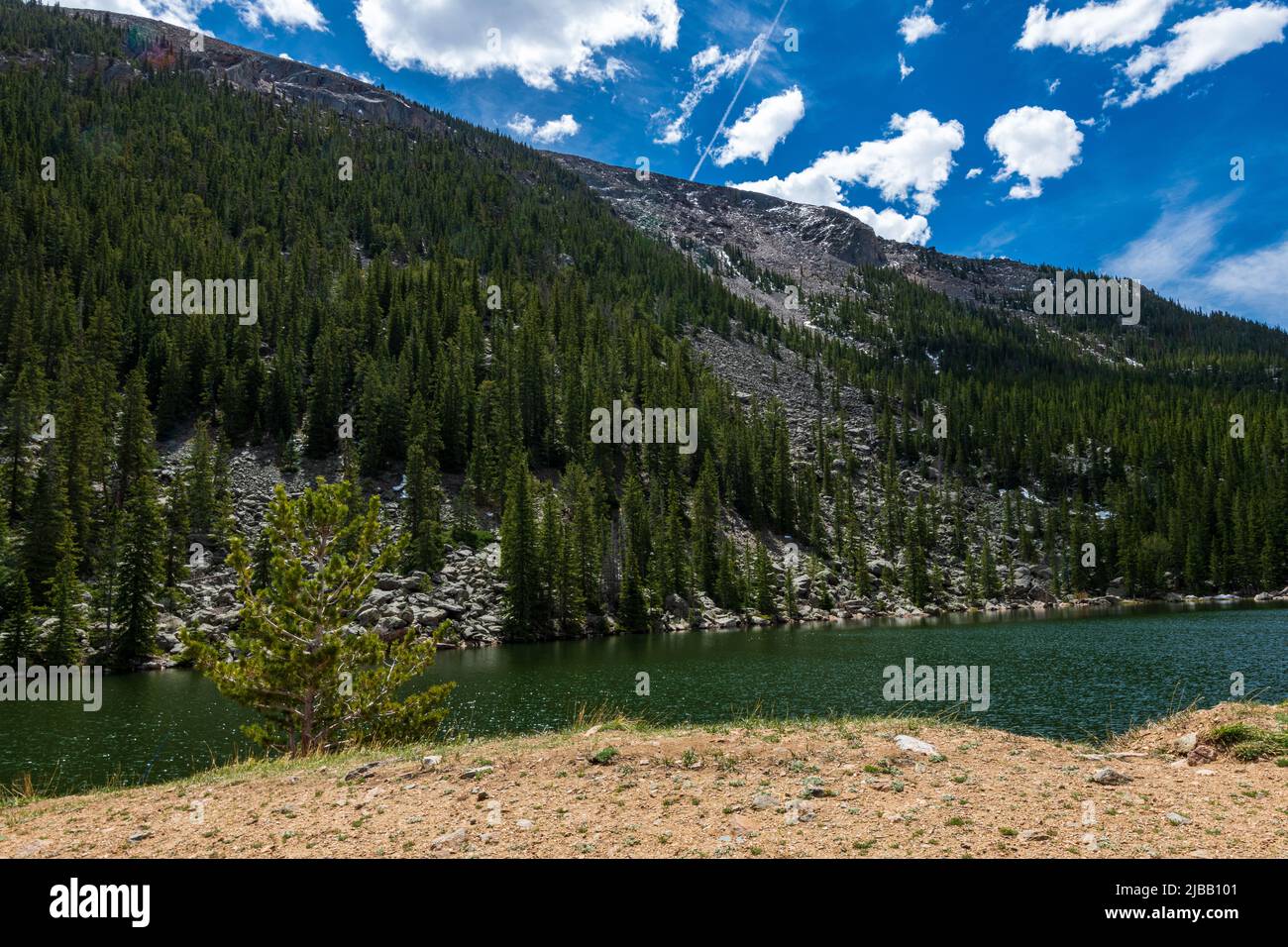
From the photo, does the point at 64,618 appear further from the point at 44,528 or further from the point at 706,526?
the point at 706,526

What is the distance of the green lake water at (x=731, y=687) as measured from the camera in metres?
25.2

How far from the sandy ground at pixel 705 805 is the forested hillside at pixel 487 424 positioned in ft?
157

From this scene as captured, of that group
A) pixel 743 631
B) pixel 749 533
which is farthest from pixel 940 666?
pixel 749 533

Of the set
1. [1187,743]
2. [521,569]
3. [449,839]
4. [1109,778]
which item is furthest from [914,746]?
[521,569]

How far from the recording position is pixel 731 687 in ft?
123

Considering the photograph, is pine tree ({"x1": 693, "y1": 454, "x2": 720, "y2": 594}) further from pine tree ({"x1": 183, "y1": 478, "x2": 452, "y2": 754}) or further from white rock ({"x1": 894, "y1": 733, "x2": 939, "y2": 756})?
white rock ({"x1": 894, "y1": 733, "x2": 939, "y2": 756})

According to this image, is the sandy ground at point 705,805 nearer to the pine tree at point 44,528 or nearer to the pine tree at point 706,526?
the pine tree at point 44,528

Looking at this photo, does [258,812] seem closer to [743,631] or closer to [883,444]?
[743,631]

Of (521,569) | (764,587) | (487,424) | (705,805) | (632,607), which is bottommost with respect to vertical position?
(632,607)

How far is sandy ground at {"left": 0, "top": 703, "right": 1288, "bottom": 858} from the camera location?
23.7 feet

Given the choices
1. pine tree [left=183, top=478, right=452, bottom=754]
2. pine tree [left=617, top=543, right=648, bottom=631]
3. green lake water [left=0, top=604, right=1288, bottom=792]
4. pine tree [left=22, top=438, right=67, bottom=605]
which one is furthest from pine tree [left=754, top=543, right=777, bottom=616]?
pine tree [left=22, top=438, right=67, bottom=605]

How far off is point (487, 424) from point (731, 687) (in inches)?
2857

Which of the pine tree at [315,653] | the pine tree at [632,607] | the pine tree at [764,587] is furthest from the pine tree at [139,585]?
the pine tree at [764,587]

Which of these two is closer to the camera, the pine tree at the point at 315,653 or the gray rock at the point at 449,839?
the gray rock at the point at 449,839
